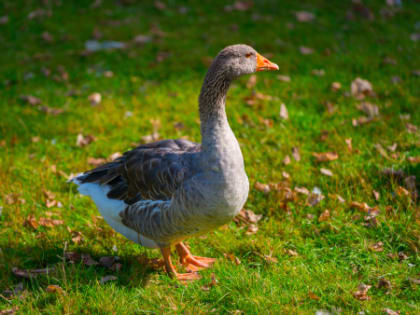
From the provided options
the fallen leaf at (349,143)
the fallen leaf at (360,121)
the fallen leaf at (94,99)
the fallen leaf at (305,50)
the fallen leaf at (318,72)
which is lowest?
the fallen leaf at (94,99)

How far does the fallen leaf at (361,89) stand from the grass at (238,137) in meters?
0.15

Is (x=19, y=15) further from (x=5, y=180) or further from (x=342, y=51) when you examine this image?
(x=342, y=51)

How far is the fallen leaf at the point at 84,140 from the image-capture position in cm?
668

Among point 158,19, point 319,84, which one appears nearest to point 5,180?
point 319,84

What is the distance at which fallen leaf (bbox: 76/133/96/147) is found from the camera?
668cm

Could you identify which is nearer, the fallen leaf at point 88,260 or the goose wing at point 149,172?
the goose wing at point 149,172

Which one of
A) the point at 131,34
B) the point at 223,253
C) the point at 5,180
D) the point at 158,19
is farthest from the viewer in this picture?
the point at 158,19

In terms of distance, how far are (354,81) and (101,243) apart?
5.10 meters

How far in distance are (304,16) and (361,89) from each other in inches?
154

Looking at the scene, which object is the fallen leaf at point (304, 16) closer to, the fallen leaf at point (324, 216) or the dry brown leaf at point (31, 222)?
the fallen leaf at point (324, 216)

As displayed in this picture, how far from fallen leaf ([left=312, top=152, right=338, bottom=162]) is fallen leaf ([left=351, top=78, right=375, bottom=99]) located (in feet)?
6.12

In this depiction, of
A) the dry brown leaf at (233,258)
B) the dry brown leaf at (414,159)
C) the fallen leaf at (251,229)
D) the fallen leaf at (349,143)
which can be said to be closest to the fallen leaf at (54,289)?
the dry brown leaf at (233,258)

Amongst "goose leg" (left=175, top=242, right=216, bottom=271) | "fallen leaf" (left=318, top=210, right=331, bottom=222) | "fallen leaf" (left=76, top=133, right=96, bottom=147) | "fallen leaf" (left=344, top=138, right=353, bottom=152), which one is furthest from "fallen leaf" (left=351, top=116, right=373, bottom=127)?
"fallen leaf" (left=76, top=133, right=96, bottom=147)

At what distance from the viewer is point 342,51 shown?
29.1 ft
